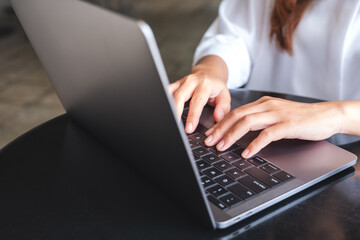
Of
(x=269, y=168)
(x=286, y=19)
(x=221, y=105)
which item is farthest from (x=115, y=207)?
(x=286, y=19)

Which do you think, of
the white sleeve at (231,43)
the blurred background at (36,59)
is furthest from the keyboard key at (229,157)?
the blurred background at (36,59)

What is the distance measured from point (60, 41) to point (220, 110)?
38cm

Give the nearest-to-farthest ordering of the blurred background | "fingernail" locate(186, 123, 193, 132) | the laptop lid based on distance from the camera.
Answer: the laptop lid
"fingernail" locate(186, 123, 193, 132)
the blurred background

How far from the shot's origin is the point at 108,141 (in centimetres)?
68

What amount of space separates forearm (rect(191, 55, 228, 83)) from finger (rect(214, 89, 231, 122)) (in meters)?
0.11

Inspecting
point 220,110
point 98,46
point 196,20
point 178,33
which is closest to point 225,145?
point 220,110

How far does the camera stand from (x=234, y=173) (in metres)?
0.59

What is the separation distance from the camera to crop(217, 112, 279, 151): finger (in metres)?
0.66

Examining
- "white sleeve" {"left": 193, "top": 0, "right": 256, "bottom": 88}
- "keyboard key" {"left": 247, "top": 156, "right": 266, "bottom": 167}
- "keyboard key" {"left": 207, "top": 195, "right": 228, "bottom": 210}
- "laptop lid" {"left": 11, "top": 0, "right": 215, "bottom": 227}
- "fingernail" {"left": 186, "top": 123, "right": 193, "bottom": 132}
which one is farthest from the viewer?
"white sleeve" {"left": 193, "top": 0, "right": 256, "bottom": 88}

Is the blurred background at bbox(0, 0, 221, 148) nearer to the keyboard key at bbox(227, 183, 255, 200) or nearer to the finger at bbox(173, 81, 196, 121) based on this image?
the finger at bbox(173, 81, 196, 121)

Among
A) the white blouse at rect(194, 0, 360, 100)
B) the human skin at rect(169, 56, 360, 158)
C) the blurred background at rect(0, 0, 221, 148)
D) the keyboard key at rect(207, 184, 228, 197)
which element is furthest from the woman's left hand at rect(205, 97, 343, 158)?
the blurred background at rect(0, 0, 221, 148)

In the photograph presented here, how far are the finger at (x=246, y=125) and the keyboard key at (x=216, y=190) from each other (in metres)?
0.12

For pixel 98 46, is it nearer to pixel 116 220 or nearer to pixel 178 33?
pixel 116 220

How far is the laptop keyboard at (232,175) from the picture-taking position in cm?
54
